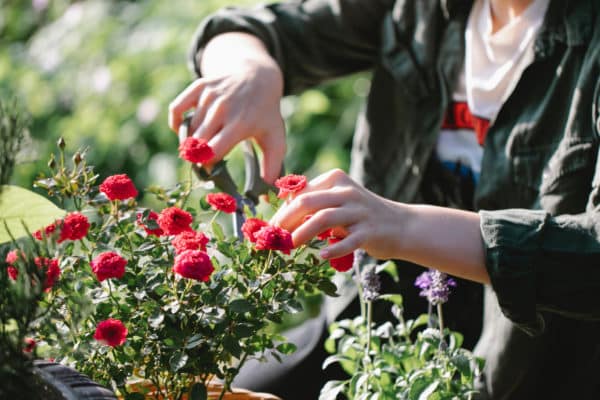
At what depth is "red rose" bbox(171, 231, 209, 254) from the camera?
99 cm

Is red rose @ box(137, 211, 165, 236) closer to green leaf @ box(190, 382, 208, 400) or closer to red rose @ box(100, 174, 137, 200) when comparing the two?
red rose @ box(100, 174, 137, 200)

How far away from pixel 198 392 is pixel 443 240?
335mm

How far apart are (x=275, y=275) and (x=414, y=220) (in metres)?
0.18

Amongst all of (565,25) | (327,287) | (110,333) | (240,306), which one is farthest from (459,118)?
(110,333)

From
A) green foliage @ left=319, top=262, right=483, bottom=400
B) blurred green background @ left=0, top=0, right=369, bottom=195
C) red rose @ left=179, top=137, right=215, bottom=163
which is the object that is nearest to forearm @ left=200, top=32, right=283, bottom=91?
red rose @ left=179, top=137, right=215, bottom=163

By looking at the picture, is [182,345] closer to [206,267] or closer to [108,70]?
[206,267]

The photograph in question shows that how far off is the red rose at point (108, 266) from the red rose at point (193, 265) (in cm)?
7

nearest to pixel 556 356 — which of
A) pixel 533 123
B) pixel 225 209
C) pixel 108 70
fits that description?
pixel 533 123

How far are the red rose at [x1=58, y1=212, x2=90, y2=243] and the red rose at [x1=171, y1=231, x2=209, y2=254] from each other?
0.10 metres

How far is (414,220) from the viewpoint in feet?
3.48

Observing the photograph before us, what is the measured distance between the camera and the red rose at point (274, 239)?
0.95 meters

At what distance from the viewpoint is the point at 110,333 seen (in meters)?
0.96

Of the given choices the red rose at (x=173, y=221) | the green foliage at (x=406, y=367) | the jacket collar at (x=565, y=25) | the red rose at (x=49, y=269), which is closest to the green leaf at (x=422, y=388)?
the green foliage at (x=406, y=367)

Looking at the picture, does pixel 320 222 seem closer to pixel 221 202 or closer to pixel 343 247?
pixel 343 247
